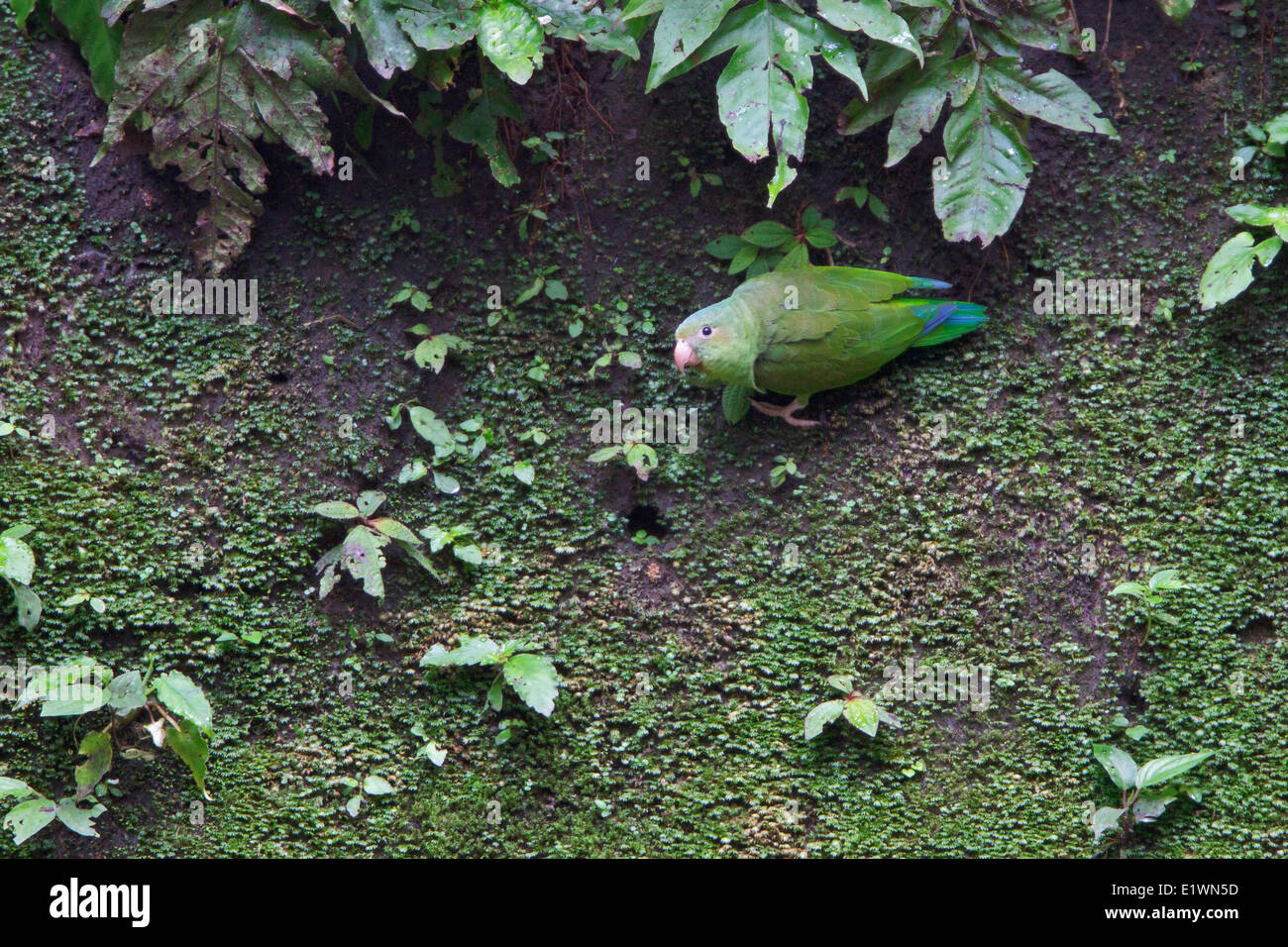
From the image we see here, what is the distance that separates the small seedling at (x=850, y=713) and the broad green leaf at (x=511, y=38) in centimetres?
244

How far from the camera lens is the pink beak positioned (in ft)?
11.9

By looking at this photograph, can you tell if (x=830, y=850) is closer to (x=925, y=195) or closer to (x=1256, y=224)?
(x=925, y=195)

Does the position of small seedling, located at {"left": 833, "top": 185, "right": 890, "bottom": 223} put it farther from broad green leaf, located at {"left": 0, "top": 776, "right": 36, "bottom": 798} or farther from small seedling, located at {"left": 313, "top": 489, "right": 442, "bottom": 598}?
broad green leaf, located at {"left": 0, "top": 776, "right": 36, "bottom": 798}

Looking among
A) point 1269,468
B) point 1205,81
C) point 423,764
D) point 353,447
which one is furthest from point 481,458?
point 1205,81

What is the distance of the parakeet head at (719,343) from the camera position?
11.9 ft

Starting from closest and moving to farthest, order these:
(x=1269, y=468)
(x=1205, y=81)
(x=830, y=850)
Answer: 1. (x=830, y=850)
2. (x=1269, y=468)
3. (x=1205, y=81)

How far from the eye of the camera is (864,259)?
4.03 metres

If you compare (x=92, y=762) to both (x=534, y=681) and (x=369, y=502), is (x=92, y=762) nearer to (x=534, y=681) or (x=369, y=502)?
(x=369, y=502)

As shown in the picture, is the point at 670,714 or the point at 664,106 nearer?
the point at 670,714

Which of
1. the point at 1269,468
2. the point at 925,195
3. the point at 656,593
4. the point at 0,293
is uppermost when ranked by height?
the point at 925,195

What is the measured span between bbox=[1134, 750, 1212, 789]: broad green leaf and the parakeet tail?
5.56ft

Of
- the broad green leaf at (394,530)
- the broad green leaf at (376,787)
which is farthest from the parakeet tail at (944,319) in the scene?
the broad green leaf at (376,787)

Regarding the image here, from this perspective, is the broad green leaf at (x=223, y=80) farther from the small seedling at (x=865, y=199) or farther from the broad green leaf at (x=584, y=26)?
the small seedling at (x=865, y=199)

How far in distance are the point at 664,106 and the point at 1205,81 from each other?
220 centimetres
